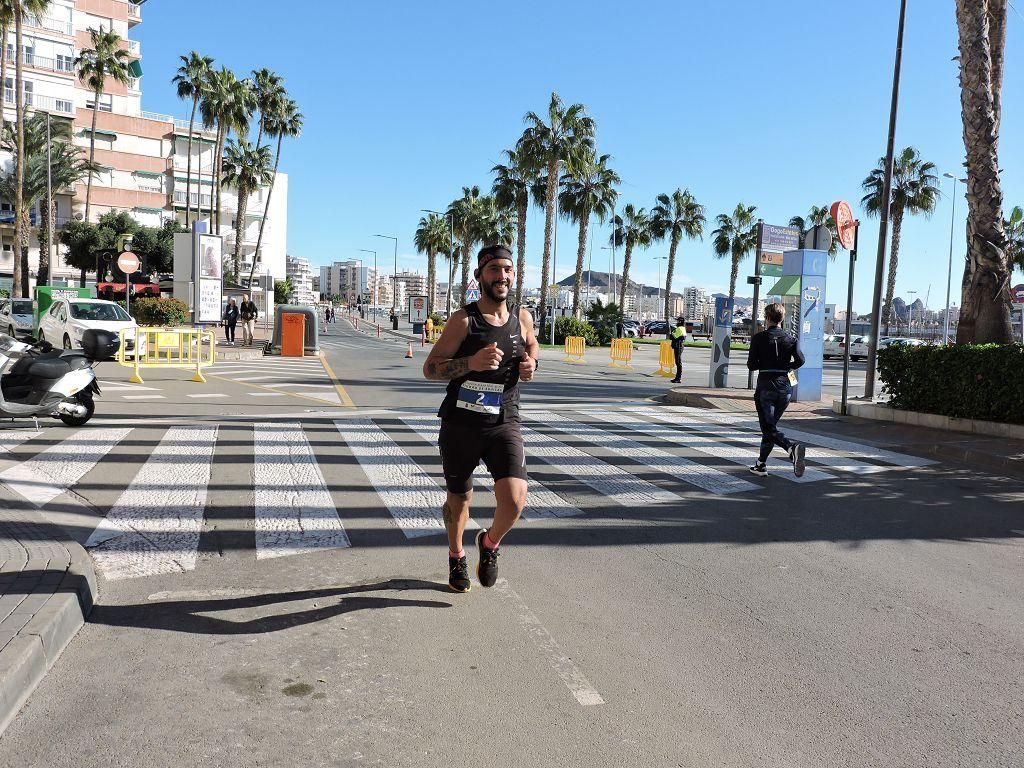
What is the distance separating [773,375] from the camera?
880cm

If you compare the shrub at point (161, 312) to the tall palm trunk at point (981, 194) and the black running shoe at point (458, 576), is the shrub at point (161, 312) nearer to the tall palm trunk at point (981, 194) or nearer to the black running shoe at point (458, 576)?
the tall palm trunk at point (981, 194)

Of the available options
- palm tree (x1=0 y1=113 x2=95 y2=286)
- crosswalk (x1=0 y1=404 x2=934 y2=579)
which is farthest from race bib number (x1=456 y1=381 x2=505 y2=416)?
palm tree (x1=0 y1=113 x2=95 y2=286)

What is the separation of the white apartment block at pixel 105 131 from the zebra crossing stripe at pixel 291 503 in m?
59.8

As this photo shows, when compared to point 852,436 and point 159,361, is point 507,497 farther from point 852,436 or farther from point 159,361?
point 159,361

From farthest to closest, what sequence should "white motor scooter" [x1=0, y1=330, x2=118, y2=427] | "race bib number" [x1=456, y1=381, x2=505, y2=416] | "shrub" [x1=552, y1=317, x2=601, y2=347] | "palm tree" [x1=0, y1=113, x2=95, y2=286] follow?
"palm tree" [x1=0, y1=113, x2=95, y2=286] → "shrub" [x1=552, y1=317, x2=601, y2=347] → "white motor scooter" [x1=0, y1=330, x2=118, y2=427] → "race bib number" [x1=456, y1=381, x2=505, y2=416]

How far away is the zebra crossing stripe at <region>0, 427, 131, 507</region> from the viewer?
6.96 meters

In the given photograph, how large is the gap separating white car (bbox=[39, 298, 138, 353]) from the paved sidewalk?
711 inches

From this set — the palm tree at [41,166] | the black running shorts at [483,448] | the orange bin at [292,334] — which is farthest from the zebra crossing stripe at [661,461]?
the palm tree at [41,166]

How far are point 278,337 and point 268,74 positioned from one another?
36.7 metres

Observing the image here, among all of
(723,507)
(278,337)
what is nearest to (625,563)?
(723,507)

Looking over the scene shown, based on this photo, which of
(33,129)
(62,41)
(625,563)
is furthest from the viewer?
(62,41)

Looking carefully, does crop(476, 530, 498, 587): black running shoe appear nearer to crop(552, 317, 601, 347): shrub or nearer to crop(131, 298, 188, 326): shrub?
crop(131, 298, 188, 326): shrub

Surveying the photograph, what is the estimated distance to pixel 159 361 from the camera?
62.5 ft

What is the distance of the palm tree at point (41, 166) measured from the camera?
5662cm
